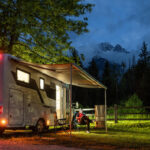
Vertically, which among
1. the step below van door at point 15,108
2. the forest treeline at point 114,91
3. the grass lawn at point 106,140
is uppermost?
the forest treeline at point 114,91

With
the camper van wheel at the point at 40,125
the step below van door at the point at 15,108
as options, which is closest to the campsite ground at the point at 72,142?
the step below van door at the point at 15,108

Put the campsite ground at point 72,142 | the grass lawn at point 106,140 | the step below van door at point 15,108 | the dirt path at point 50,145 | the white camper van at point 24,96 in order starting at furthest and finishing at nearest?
the step below van door at point 15,108, the white camper van at point 24,96, the grass lawn at point 106,140, the campsite ground at point 72,142, the dirt path at point 50,145

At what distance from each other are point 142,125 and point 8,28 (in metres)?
9.21

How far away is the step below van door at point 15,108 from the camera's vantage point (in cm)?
969

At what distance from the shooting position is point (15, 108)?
32.8 ft

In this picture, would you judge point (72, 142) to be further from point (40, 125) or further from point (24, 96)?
point (40, 125)

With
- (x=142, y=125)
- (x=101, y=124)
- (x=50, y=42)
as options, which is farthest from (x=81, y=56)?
(x=142, y=125)

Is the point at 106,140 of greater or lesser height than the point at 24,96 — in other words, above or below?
below

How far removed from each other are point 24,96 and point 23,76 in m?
0.76

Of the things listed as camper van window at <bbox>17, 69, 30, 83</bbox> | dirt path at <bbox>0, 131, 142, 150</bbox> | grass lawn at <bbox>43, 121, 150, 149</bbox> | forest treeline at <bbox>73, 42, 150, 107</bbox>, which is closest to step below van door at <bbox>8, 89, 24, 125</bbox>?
camper van window at <bbox>17, 69, 30, 83</bbox>

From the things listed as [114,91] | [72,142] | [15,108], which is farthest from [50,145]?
[114,91]

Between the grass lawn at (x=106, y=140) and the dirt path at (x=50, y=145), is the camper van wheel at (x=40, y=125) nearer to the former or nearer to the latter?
the grass lawn at (x=106, y=140)

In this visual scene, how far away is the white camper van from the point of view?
9.50 m

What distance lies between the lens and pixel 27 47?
684 inches
